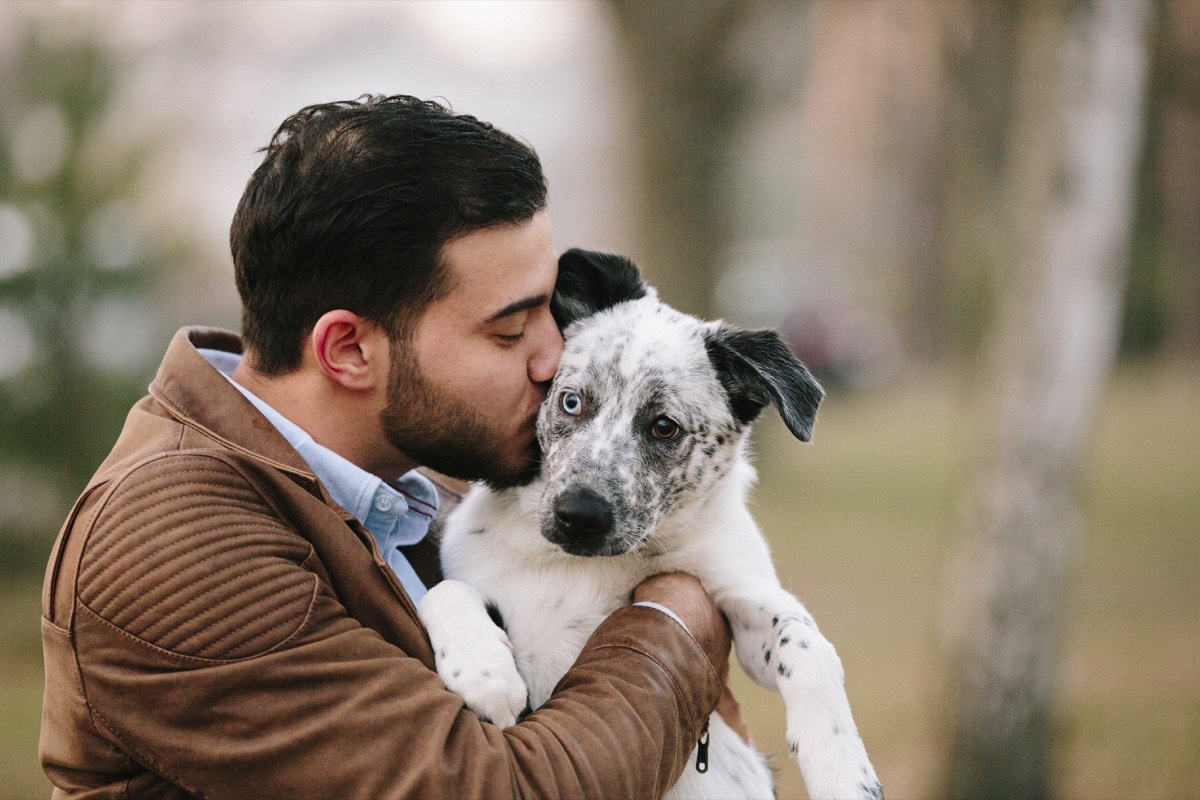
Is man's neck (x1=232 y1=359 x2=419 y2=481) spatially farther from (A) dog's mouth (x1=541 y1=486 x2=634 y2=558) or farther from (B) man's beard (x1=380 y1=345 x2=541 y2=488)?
(A) dog's mouth (x1=541 y1=486 x2=634 y2=558)

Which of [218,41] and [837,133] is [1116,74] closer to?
[218,41]

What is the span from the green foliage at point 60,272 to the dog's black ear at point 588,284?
5092 mm

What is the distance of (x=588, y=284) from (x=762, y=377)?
59 centimetres

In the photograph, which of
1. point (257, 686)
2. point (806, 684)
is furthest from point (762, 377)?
point (257, 686)

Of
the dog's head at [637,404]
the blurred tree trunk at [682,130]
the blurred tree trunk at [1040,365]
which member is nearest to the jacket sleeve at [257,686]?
the dog's head at [637,404]

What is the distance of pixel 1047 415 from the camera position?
18.0 feet

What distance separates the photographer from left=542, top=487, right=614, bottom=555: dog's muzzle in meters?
2.68

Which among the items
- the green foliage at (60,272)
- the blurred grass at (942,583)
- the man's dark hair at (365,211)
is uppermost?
the man's dark hair at (365,211)

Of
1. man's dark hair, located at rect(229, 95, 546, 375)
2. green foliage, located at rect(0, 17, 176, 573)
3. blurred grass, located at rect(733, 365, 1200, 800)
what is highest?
man's dark hair, located at rect(229, 95, 546, 375)

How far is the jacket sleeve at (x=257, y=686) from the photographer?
1.88 m

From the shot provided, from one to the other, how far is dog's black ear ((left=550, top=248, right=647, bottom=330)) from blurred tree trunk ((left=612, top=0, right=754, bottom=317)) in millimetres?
7962

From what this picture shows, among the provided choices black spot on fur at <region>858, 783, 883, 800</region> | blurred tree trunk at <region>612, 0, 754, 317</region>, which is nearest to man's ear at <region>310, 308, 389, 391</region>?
black spot on fur at <region>858, 783, 883, 800</region>

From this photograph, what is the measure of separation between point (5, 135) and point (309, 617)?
6376 millimetres

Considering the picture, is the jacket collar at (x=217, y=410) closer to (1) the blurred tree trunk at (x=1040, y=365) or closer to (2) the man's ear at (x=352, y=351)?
(2) the man's ear at (x=352, y=351)
